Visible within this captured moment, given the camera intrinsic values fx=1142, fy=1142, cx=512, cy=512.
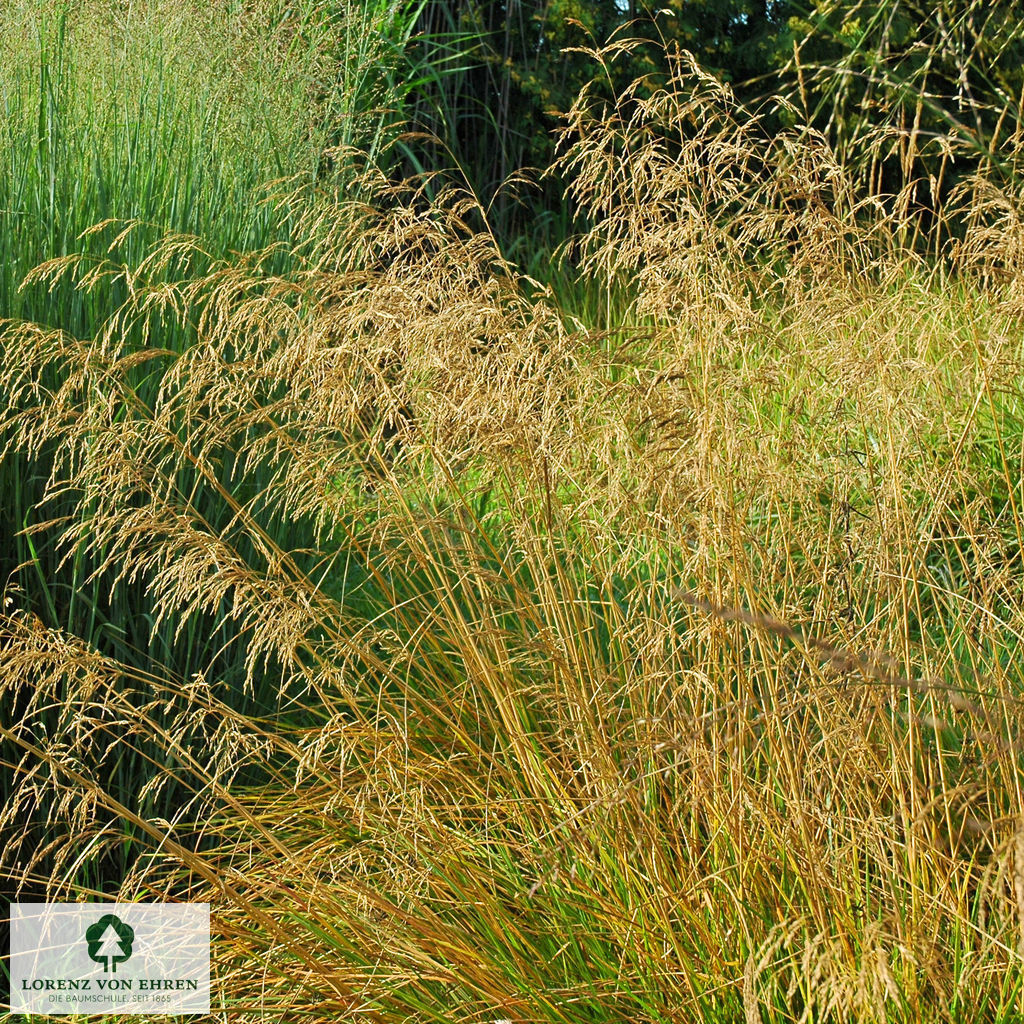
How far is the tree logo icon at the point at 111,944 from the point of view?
2.22 meters

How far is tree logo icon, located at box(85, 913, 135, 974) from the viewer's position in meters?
2.22

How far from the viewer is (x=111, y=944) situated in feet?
7.30

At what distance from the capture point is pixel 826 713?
68.4 inches

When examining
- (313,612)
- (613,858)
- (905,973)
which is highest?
(313,612)

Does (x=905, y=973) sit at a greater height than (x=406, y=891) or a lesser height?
greater

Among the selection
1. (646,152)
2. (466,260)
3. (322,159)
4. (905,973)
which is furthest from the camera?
(322,159)

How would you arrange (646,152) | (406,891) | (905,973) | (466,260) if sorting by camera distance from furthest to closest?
(466,260) → (646,152) → (406,891) → (905,973)

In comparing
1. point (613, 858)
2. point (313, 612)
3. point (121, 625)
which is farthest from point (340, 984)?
point (121, 625)

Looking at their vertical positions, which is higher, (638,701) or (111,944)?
(638,701)

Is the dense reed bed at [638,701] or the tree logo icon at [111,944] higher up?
the dense reed bed at [638,701]

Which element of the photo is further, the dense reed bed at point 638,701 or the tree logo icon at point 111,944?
the tree logo icon at point 111,944

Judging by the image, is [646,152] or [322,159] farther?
[322,159]

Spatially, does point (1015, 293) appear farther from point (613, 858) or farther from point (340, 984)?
point (340, 984)

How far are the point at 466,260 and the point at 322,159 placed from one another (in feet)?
7.63
